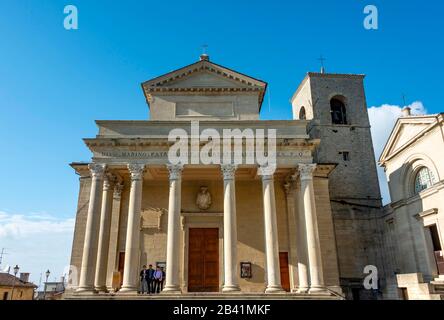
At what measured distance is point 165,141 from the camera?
17.1 meters

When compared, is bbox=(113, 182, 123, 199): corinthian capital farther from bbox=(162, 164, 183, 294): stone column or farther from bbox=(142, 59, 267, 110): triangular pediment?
bbox=(142, 59, 267, 110): triangular pediment

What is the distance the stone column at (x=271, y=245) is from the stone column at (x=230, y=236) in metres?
1.51

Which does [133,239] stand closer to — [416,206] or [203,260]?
[203,260]

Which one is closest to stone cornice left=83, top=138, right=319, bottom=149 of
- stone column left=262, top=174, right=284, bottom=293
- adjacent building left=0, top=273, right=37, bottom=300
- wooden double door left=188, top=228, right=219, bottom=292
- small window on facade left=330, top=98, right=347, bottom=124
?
stone column left=262, top=174, right=284, bottom=293

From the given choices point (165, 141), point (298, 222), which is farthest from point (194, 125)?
point (298, 222)

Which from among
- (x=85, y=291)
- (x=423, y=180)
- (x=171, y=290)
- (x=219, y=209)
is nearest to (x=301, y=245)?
(x=219, y=209)

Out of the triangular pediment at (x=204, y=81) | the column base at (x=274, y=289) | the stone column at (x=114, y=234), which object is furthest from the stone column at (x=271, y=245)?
the stone column at (x=114, y=234)

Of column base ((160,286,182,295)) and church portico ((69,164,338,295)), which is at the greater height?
church portico ((69,164,338,295))

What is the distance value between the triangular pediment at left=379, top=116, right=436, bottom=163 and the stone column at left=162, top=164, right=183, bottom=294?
44.5 ft

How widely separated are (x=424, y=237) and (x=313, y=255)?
300 inches

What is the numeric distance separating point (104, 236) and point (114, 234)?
6.82ft

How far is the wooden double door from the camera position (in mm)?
18703

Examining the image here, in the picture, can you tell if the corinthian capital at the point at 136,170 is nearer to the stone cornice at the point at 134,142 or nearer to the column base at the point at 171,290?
the stone cornice at the point at 134,142
